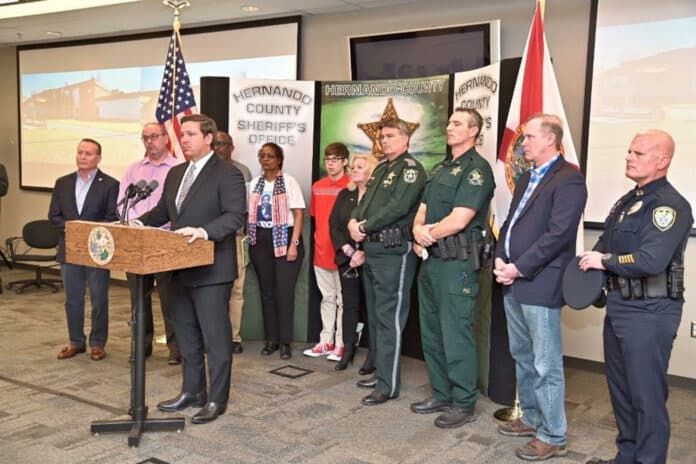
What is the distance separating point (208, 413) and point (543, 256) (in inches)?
75.3

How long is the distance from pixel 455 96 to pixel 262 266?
71.7 inches

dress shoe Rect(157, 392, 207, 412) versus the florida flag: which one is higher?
the florida flag

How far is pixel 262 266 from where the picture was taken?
523 cm

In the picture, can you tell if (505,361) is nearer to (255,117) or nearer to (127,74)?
(255,117)

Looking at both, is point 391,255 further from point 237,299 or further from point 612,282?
point 237,299

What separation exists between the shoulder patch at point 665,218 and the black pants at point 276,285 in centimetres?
288

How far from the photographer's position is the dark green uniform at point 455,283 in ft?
12.0

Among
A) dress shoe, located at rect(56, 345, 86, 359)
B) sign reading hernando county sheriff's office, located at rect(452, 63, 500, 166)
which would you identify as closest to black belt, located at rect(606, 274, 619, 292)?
sign reading hernando county sheriff's office, located at rect(452, 63, 500, 166)

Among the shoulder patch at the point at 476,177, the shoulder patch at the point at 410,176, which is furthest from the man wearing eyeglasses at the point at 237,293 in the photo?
the shoulder patch at the point at 476,177

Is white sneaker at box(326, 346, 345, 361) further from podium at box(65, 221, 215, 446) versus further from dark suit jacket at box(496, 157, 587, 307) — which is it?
dark suit jacket at box(496, 157, 587, 307)

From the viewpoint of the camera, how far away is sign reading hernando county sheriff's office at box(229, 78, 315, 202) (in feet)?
18.2

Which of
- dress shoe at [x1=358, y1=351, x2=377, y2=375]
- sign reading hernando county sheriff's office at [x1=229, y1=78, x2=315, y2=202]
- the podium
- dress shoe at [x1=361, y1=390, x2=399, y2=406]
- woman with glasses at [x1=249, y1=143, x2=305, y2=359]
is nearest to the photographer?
the podium

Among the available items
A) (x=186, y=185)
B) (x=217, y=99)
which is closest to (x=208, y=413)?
(x=186, y=185)

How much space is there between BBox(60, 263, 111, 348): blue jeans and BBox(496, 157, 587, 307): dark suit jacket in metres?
3.03
